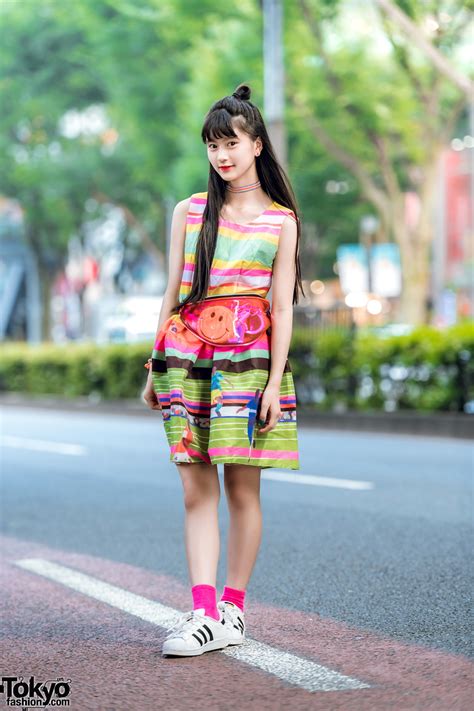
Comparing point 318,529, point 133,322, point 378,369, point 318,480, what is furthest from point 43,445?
point 133,322

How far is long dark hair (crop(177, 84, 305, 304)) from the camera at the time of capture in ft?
14.1

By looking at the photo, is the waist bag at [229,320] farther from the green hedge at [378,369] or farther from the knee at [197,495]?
the green hedge at [378,369]

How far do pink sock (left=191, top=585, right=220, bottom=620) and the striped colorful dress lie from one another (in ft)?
1.34

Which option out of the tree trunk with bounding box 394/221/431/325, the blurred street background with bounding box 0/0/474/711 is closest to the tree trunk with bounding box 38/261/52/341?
the blurred street background with bounding box 0/0/474/711

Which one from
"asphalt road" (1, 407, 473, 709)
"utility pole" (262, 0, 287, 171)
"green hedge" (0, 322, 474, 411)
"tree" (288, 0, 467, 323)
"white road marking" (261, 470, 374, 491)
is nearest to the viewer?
"asphalt road" (1, 407, 473, 709)

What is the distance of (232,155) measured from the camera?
438 cm

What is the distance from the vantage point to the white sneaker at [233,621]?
4.40 metres

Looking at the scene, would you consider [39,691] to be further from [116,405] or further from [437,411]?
[116,405]

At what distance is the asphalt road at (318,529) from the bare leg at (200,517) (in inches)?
13.8

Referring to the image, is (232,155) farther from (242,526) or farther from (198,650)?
(198,650)

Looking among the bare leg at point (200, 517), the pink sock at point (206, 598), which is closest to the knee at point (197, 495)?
the bare leg at point (200, 517)

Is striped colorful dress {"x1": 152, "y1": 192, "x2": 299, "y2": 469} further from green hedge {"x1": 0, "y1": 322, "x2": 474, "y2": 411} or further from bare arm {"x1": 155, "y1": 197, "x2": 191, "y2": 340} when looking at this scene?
green hedge {"x1": 0, "y1": 322, "x2": 474, "y2": 411}

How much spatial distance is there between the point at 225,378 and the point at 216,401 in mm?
78

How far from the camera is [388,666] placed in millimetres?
4117
